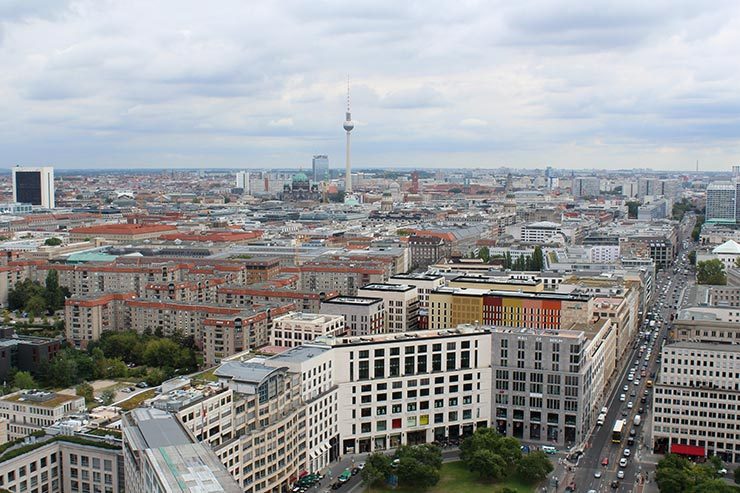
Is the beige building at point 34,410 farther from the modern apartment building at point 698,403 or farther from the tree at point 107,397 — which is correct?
the modern apartment building at point 698,403

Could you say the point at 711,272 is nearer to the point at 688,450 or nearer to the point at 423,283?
the point at 423,283

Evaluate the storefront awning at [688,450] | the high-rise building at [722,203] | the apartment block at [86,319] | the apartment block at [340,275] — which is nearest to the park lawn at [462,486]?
the storefront awning at [688,450]

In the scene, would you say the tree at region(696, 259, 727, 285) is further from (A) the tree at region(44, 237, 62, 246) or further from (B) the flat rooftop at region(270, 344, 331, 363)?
(A) the tree at region(44, 237, 62, 246)

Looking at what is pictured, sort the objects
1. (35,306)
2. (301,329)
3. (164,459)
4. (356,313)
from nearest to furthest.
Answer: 1. (164,459)
2. (301,329)
3. (356,313)
4. (35,306)

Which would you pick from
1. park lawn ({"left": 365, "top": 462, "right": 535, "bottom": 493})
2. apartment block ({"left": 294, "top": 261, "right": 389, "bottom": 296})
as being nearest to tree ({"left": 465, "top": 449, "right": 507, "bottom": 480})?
park lawn ({"left": 365, "top": 462, "right": 535, "bottom": 493})

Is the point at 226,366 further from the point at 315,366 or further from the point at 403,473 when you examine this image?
the point at 403,473

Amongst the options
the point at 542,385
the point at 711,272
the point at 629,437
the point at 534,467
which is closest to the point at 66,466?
the point at 534,467
